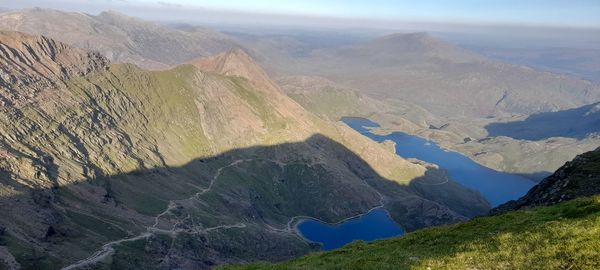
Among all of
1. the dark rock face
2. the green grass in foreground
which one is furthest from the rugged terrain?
the dark rock face

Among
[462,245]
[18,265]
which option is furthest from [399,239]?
[18,265]

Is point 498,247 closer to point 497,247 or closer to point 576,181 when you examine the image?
point 497,247

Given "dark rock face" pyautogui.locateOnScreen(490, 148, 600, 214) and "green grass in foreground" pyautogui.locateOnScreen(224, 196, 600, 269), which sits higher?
"green grass in foreground" pyautogui.locateOnScreen(224, 196, 600, 269)

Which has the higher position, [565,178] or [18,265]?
[565,178]

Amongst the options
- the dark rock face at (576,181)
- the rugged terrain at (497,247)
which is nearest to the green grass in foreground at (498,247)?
the rugged terrain at (497,247)

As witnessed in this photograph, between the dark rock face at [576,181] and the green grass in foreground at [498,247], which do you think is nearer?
the green grass in foreground at [498,247]

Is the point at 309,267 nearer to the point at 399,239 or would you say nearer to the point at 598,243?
the point at 399,239

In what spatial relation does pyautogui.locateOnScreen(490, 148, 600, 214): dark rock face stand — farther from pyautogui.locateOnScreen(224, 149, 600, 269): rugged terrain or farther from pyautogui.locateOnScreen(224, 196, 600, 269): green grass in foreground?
pyautogui.locateOnScreen(224, 196, 600, 269): green grass in foreground

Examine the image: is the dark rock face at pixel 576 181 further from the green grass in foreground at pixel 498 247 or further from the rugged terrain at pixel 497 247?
the green grass in foreground at pixel 498 247
